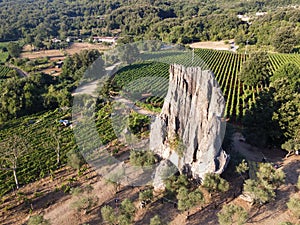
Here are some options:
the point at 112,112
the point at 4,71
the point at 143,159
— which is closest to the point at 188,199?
the point at 143,159

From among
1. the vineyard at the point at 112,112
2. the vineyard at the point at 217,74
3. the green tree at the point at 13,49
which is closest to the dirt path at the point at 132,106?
the vineyard at the point at 112,112

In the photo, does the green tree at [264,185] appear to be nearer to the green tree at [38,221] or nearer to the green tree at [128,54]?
the green tree at [38,221]

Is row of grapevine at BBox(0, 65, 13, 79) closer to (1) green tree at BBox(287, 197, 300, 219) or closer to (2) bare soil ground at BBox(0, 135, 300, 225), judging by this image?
(2) bare soil ground at BBox(0, 135, 300, 225)

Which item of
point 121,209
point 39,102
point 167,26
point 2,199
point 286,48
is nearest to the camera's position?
point 121,209

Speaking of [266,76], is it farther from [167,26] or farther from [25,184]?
[167,26]

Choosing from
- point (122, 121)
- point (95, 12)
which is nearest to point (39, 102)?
point (122, 121)

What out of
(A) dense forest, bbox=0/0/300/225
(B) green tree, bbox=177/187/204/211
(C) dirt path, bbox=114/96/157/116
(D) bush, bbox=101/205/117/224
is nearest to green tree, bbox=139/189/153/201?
(A) dense forest, bbox=0/0/300/225
